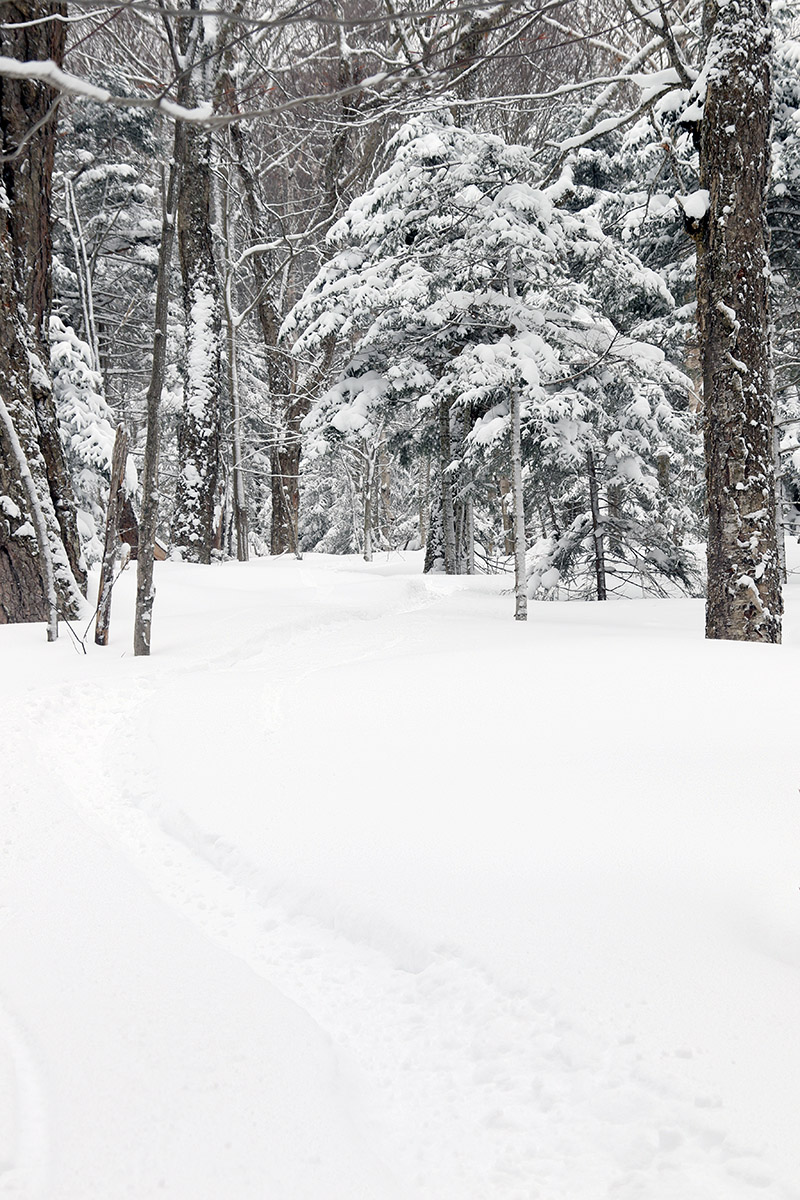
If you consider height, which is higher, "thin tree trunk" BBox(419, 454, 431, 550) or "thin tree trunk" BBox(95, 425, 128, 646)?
"thin tree trunk" BBox(419, 454, 431, 550)

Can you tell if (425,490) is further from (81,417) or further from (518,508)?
(518,508)

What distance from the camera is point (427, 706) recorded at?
4.11m

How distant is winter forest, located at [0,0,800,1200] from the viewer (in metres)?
1.56

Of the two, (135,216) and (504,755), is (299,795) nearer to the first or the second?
(504,755)

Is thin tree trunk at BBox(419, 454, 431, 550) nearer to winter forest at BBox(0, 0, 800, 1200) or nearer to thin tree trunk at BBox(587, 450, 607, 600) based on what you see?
winter forest at BBox(0, 0, 800, 1200)

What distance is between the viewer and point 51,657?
215 inches

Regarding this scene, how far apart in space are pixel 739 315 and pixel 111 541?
17.1ft

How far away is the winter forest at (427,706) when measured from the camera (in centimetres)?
156

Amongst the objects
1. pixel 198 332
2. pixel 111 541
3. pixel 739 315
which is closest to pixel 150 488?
pixel 111 541

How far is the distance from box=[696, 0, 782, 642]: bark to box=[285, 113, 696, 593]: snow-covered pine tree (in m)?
1.22

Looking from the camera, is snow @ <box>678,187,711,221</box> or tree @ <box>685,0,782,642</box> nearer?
tree @ <box>685,0,782,642</box>

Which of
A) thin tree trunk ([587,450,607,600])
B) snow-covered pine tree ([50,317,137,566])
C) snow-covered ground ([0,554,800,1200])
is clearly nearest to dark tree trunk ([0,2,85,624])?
snow-covered ground ([0,554,800,1200])

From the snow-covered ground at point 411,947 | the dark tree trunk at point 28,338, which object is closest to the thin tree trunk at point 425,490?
the dark tree trunk at point 28,338

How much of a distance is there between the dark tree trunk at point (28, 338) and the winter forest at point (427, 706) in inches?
1.5
